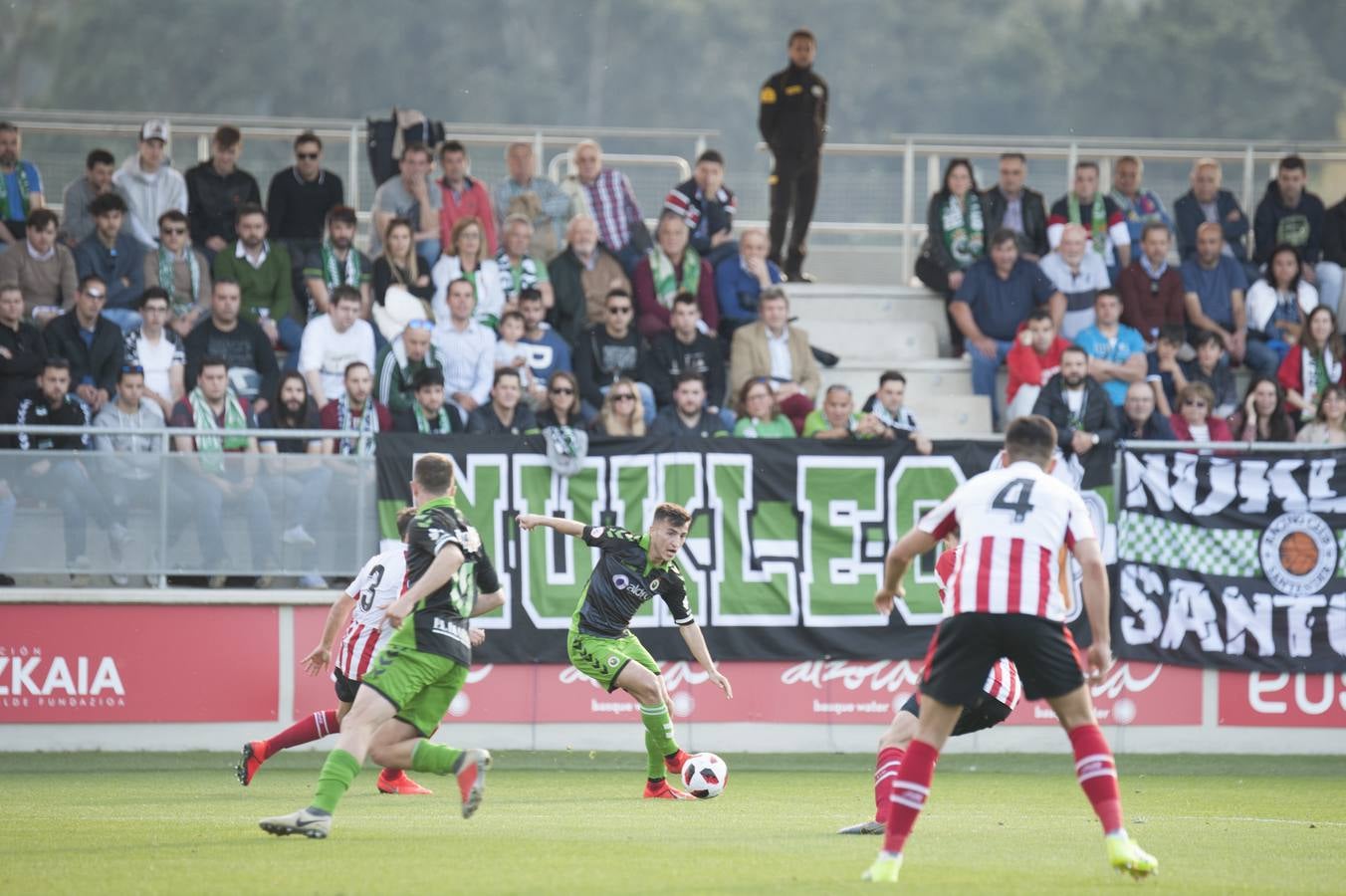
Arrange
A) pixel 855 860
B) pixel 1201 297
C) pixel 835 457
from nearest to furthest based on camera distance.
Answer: pixel 855 860, pixel 835 457, pixel 1201 297

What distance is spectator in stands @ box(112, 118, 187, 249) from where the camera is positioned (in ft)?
60.1

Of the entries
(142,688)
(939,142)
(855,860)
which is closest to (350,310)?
(142,688)

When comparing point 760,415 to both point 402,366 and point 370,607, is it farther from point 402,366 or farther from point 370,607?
point 370,607

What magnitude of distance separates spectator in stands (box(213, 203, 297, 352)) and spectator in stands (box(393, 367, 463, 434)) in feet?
5.74

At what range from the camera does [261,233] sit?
17609 millimetres

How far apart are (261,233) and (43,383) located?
275 centimetres

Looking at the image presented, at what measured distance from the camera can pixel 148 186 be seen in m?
18.4

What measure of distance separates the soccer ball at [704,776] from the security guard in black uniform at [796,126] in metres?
9.24

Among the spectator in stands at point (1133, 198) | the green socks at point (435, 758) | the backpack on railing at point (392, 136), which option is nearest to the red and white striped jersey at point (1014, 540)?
the green socks at point (435, 758)

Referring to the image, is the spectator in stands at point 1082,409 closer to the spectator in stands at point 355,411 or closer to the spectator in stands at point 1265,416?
the spectator in stands at point 1265,416

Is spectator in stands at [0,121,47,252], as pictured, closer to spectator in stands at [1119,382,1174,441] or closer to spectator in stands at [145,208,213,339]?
spectator in stands at [145,208,213,339]

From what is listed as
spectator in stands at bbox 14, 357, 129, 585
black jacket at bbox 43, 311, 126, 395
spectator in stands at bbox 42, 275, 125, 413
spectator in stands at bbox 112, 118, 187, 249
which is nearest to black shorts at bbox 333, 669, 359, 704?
spectator in stands at bbox 14, 357, 129, 585

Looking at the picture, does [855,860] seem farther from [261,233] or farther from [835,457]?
[261,233]

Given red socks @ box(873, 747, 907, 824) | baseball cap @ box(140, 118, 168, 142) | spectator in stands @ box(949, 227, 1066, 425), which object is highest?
baseball cap @ box(140, 118, 168, 142)
